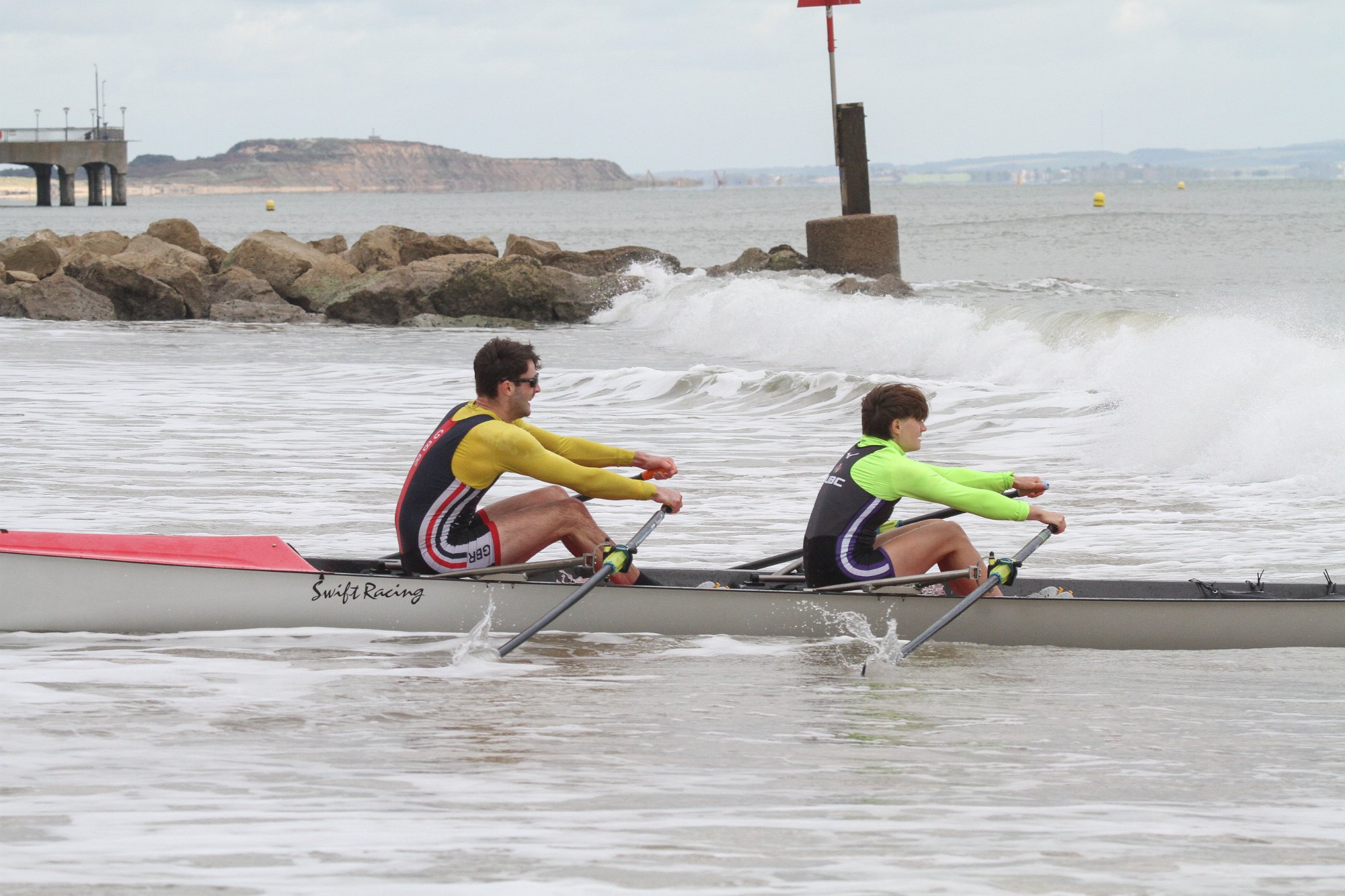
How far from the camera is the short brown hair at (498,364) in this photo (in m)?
5.79

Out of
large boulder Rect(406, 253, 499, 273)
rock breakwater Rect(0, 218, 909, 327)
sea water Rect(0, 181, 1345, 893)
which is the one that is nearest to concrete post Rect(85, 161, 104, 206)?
rock breakwater Rect(0, 218, 909, 327)

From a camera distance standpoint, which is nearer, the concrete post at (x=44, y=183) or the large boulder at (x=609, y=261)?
the large boulder at (x=609, y=261)

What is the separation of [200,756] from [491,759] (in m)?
0.81

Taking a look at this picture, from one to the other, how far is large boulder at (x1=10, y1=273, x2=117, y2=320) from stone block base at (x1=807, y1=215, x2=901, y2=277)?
1071cm

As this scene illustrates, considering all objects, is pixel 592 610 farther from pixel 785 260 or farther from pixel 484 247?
pixel 484 247

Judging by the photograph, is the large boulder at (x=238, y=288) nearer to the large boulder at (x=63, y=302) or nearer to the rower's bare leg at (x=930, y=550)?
the large boulder at (x=63, y=302)

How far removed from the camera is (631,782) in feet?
13.2

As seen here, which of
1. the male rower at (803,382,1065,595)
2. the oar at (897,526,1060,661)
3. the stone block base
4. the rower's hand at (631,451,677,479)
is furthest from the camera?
the stone block base

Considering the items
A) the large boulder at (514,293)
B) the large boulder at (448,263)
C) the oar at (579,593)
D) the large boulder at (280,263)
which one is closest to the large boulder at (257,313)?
the large boulder at (280,263)

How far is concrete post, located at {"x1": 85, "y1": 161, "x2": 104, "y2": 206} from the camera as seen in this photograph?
92.8 metres

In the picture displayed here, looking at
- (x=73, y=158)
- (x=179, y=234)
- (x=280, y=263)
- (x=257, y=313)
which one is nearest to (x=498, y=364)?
(x=257, y=313)

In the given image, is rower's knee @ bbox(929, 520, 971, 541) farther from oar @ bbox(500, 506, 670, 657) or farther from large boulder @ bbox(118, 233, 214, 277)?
large boulder @ bbox(118, 233, 214, 277)

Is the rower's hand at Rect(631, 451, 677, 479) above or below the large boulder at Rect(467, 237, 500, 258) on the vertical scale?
below

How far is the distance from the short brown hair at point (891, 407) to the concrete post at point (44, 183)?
314 feet
